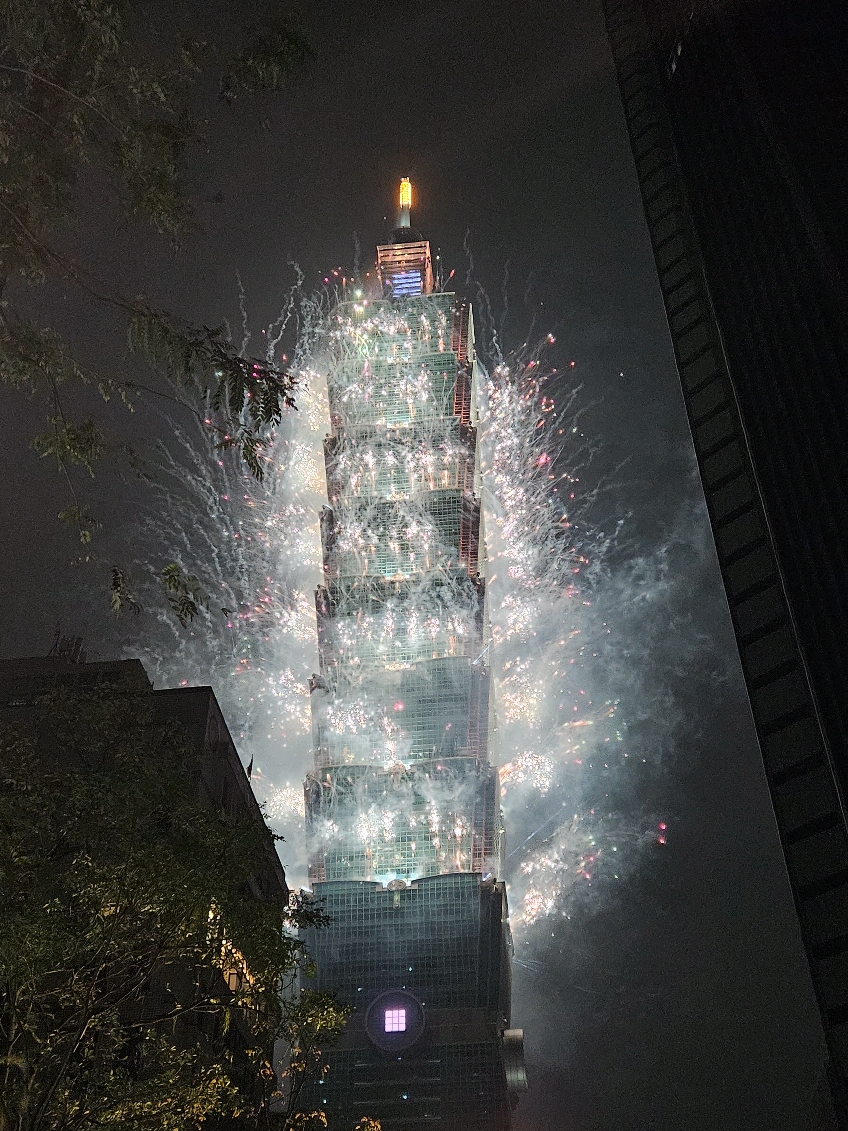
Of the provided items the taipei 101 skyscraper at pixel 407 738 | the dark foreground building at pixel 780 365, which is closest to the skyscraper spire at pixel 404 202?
the taipei 101 skyscraper at pixel 407 738

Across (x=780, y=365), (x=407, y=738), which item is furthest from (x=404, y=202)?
(x=780, y=365)

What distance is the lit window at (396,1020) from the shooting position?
71688 mm

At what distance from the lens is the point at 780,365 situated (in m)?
26.1

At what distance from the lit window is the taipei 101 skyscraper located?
21 centimetres

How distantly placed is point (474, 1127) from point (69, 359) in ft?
239

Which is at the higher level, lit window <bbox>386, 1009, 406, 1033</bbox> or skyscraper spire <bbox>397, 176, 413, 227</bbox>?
skyscraper spire <bbox>397, 176, 413, 227</bbox>

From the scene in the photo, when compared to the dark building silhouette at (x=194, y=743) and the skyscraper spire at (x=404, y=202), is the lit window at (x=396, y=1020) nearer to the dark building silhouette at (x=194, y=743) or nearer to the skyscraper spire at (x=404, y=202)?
the dark building silhouette at (x=194, y=743)

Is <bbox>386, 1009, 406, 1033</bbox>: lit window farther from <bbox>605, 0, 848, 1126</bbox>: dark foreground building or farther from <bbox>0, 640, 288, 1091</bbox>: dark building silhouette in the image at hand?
<bbox>605, 0, 848, 1126</bbox>: dark foreground building

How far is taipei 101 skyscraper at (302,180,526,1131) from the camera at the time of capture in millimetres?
70750

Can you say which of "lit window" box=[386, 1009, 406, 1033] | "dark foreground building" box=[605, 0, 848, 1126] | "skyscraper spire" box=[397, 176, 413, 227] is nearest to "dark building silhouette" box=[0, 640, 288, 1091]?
"dark foreground building" box=[605, 0, 848, 1126]

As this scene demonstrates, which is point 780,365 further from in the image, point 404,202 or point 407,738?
point 404,202

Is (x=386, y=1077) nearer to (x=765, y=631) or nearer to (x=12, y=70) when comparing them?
(x=765, y=631)

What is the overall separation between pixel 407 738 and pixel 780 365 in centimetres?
6617

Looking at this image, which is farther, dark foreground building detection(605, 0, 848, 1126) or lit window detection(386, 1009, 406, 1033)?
lit window detection(386, 1009, 406, 1033)
